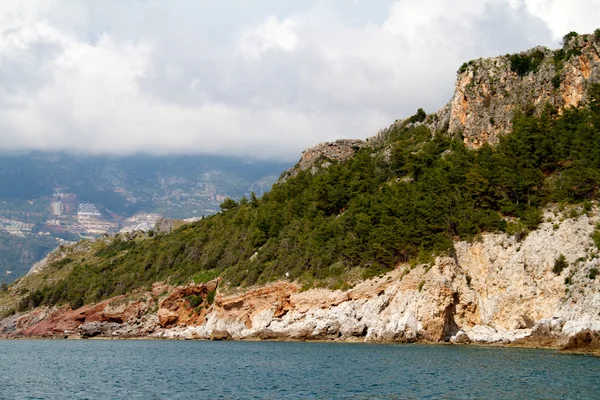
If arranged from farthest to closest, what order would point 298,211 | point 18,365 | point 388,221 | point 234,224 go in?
point 234,224
point 298,211
point 388,221
point 18,365

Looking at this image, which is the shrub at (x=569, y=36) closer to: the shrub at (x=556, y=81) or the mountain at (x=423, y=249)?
the mountain at (x=423, y=249)

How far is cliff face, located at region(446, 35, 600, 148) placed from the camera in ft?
268

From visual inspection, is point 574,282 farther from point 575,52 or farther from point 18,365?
point 18,365

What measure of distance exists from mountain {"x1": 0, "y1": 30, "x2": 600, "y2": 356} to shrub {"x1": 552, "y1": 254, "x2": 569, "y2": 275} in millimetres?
134

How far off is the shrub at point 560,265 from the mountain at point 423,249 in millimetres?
134

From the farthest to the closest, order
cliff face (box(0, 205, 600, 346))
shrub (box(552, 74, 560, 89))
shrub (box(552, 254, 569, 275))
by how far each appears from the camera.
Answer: shrub (box(552, 74, 560, 89)) < shrub (box(552, 254, 569, 275)) < cliff face (box(0, 205, 600, 346))

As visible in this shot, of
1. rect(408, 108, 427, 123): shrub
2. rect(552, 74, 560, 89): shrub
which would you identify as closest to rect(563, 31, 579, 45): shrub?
rect(552, 74, 560, 89): shrub

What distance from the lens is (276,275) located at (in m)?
88.2

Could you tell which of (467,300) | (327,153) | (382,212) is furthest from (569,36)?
(327,153)

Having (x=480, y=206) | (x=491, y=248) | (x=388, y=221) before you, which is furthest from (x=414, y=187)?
(x=491, y=248)

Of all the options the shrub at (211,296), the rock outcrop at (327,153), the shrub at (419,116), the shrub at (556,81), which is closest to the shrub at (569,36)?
the shrub at (556,81)

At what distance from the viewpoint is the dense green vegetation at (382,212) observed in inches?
2734

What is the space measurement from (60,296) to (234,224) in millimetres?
37541

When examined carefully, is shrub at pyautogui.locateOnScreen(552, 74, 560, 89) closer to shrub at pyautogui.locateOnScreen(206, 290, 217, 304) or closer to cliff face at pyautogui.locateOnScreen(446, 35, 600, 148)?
cliff face at pyautogui.locateOnScreen(446, 35, 600, 148)
